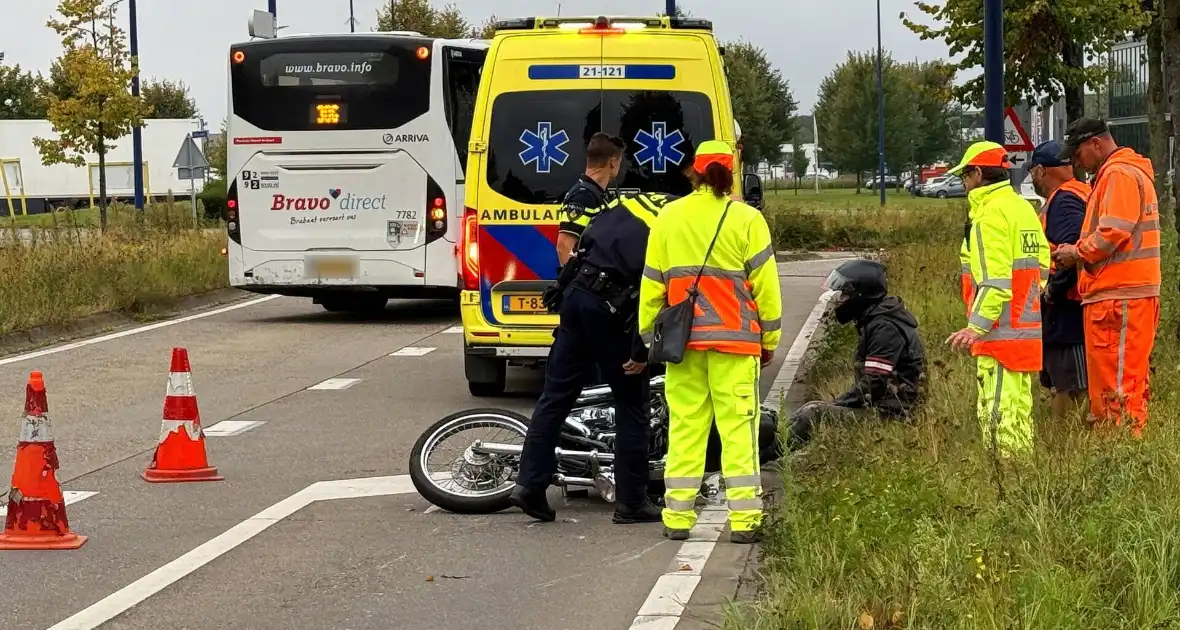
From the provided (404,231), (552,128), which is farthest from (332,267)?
(552,128)

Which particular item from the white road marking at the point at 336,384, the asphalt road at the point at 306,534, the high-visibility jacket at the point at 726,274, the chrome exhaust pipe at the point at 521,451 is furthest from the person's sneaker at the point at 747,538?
the white road marking at the point at 336,384

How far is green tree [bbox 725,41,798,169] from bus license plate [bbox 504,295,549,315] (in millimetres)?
43151

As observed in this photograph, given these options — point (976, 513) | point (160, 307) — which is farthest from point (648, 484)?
point (160, 307)

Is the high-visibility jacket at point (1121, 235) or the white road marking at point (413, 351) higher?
the high-visibility jacket at point (1121, 235)

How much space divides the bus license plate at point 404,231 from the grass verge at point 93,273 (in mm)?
3449

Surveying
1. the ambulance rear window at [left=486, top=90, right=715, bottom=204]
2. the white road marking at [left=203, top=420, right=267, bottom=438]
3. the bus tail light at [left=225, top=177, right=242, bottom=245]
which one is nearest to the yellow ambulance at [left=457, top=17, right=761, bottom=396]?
the ambulance rear window at [left=486, top=90, right=715, bottom=204]

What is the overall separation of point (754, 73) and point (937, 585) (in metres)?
64.8

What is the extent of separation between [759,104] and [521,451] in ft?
205

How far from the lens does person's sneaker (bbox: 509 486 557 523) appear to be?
25.9 feet

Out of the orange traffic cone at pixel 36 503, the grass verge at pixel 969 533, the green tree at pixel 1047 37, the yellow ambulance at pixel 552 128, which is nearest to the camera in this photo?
the grass verge at pixel 969 533

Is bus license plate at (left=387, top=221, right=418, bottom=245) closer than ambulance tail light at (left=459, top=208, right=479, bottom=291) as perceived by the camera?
No

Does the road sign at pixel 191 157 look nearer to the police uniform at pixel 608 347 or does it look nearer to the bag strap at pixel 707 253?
the police uniform at pixel 608 347

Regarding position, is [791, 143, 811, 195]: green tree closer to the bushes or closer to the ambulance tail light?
the bushes

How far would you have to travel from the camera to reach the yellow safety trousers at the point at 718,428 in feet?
23.7
